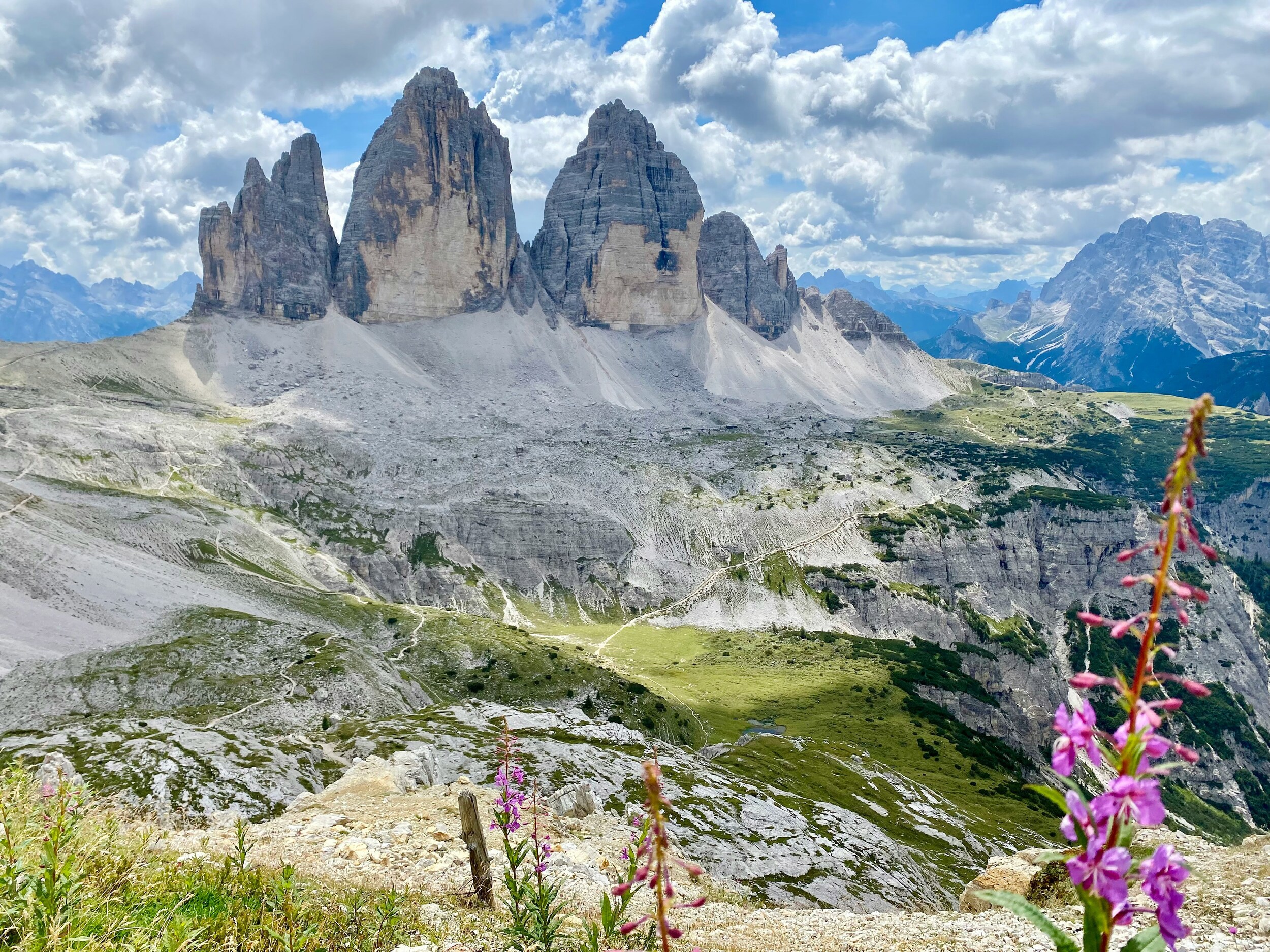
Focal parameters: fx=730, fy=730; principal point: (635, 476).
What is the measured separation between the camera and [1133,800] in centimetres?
349

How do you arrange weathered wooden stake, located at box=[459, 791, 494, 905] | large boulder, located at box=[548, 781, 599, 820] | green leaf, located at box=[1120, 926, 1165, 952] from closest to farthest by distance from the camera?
green leaf, located at box=[1120, 926, 1165, 952], weathered wooden stake, located at box=[459, 791, 494, 905], large boulder, located at box=[548, 781, 599, 820]

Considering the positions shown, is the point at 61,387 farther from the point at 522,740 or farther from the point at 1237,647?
the point at 1237,647

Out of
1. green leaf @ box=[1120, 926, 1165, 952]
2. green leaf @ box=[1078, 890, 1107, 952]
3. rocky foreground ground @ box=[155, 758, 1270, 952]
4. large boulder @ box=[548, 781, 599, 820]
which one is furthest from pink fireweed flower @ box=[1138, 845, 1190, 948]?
large boulder @ box=[548, 781, 599, 820]

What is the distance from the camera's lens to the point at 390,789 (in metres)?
26.1

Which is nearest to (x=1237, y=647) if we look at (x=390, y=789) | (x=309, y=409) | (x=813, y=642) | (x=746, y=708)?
(x=813, y=642)

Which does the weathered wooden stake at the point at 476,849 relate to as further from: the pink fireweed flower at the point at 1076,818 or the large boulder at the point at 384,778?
the large boulder at the point at 384,778

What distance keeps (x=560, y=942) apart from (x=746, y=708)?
8998 centimetres

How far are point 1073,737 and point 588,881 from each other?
16.0 metres

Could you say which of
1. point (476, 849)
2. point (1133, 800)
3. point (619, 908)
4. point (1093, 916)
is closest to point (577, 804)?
point (476, 849)

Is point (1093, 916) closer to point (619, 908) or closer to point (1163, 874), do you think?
point (1163, 874)

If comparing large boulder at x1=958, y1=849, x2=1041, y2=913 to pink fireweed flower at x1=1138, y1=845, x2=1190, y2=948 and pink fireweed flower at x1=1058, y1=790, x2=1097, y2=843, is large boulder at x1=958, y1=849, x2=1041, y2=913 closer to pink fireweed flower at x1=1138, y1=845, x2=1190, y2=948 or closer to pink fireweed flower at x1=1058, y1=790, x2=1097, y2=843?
pink fireweed flower at x1=1138, y1=845, x2=1190, y2=948

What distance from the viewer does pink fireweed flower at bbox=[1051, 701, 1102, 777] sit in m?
3.66

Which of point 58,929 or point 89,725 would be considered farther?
point 89,725

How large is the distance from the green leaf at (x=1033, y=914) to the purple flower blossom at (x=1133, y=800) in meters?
0.61
